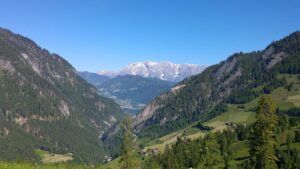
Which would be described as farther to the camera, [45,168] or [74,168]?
[74,168]

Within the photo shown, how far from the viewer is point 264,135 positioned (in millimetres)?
97875

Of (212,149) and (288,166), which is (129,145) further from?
(288,166)

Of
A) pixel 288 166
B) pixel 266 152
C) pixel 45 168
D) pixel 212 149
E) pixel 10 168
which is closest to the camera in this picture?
pixel 266 152

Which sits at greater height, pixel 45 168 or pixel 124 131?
pixel 124 131

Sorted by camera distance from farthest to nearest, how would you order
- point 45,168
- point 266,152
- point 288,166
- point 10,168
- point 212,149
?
point 288,166
point 212,149
point 45,168
point 10,168
point 266,152

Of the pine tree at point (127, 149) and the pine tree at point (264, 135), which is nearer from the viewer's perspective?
the pine tree at point (264, 135)

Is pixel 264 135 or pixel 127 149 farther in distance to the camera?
pixel 127 149

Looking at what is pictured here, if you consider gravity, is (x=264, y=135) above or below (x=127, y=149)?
above

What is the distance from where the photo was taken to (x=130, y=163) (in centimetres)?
12175

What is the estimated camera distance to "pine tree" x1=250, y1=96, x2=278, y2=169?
98.1 m

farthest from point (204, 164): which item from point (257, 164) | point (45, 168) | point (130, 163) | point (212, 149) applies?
point (45, 168)

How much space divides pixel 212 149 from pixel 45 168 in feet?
177

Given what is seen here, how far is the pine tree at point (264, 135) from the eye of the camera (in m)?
98.1

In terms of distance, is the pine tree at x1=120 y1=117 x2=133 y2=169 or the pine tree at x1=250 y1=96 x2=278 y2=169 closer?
the pine tree at x1=250 y1=96 x2=278 y2=169
